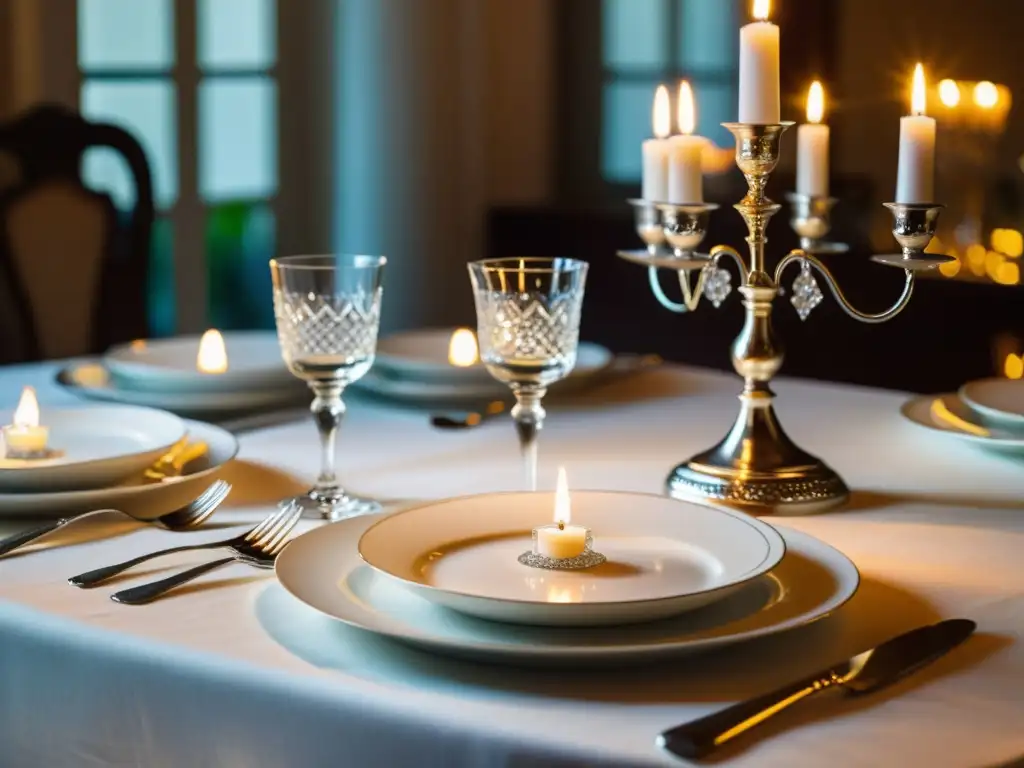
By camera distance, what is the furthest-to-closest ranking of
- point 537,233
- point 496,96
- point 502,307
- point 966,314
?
point 496,96 → point 537,233 → point 966,314 → point 502,307

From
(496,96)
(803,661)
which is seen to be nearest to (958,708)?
(803,661)

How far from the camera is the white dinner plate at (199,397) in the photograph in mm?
1355

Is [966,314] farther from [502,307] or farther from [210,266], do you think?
[502,307]

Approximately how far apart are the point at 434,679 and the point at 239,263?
265 cm

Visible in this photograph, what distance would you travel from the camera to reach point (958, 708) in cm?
66

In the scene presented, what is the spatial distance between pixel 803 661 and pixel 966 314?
6.95 feet

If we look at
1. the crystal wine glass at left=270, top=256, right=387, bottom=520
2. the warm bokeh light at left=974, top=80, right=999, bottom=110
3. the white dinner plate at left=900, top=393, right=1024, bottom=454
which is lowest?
the white dinner plate at left=900, top=393, right=1024, bottom=454

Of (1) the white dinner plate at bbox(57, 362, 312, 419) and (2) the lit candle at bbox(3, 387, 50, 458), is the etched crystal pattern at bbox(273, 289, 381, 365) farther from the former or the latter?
(1) the white dinner plate at bbox(57, 362, 312, 419)

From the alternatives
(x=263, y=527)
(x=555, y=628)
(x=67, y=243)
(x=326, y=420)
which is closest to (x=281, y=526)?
(x=263, y=527)

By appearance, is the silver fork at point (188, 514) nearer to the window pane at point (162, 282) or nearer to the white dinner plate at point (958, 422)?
the white dinner plate at point (958, 422)

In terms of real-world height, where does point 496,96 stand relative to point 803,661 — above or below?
above

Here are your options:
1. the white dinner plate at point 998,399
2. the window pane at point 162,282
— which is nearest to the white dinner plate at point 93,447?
the white dinner plate at point 998,399

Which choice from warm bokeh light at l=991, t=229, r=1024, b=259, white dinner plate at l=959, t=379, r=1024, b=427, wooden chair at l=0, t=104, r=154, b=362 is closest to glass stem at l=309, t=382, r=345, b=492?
white dinner plate at l=959, t=379, r=1024, b=427

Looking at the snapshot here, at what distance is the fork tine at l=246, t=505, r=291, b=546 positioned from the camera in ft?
2.95
